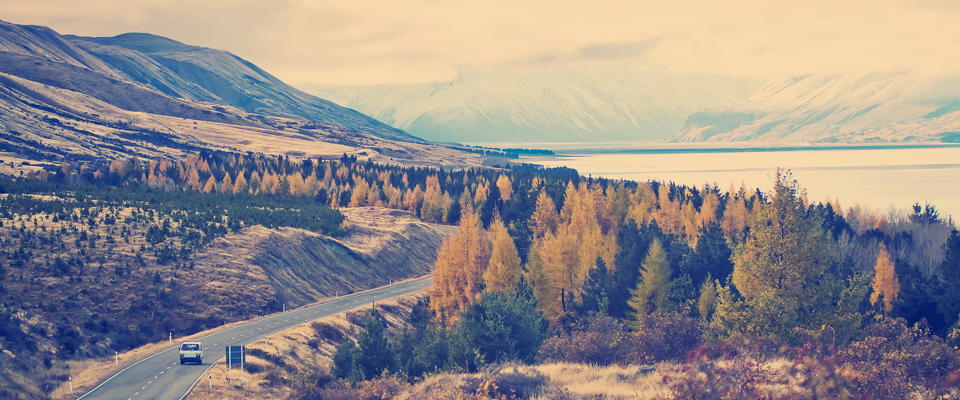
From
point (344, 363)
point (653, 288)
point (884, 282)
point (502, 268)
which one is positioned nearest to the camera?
point (344, 363)

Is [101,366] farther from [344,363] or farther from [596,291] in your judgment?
[596,291]

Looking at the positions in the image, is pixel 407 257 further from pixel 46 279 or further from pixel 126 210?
pixel 46 279

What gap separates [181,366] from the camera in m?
60.4

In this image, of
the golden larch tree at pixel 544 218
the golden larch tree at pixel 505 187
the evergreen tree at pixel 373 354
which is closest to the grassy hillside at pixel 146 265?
the golden larch tree at pixel 544 218

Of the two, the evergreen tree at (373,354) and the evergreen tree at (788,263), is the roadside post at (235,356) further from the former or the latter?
the evergreen tree at (788,263)

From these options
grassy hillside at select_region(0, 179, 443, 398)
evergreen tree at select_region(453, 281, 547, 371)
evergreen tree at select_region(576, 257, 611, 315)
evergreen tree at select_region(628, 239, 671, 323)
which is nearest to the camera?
evergreen tree at select_region(453, 281, 547, 371)

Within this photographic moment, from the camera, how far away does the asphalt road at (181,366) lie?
5295 centimetres

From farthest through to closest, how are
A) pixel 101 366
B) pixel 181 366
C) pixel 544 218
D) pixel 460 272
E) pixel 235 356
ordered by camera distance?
1. pixel 544 218
2. pixel 460 272
3. pixel 101 366
4. pixel 181 366
5. pixel 235 356

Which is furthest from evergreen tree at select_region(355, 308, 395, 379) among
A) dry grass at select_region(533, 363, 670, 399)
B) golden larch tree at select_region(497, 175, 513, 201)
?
golden larch tree at select_region(497, 175, 513, 201)

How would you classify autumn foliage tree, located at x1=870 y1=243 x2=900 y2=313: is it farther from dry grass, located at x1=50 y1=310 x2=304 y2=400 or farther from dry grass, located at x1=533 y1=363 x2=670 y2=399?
dry grass, located at x1=50 y1=310 x2=304 y2=400

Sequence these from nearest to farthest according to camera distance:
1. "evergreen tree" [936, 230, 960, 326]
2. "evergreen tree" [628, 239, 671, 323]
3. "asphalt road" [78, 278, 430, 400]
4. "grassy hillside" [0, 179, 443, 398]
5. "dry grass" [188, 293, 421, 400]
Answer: "asphalt road" [78, 278, 430, 400] < "dry grass" [188, 293, 421, 400] < "evergreen tree" [936, 230, 960, 326] < "evergreen tree" [628, 239, 671, 323] < "grassy hillside" [0, 179, 443, 398]

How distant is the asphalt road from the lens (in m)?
53.0

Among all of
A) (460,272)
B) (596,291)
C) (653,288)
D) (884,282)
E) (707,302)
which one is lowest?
(460,272)

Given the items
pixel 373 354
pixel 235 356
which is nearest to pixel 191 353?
pixel 235 356
